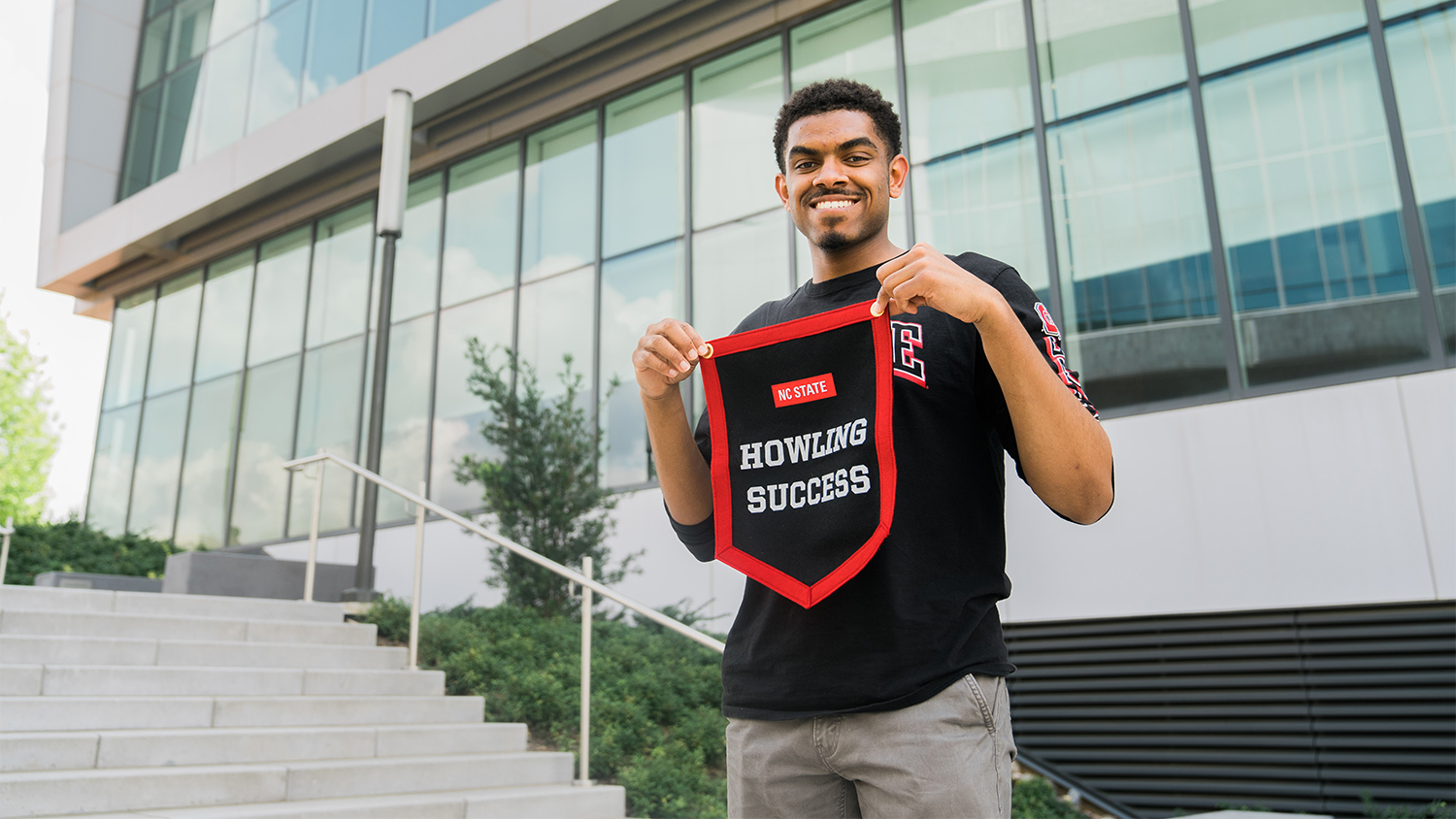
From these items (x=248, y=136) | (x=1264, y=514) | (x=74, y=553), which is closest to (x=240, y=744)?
(x=1264, y=514)

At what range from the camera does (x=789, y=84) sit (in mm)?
11133

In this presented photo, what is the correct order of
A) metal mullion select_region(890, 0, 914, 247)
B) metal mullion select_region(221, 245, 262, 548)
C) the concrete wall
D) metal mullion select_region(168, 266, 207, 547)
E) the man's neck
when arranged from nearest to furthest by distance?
the man's neck, the concrete wall, metal mullion select_region(890, 0, 914, 247), metal mullion select_region(221, 245, 262, 548), metal mullion select_region(168, 266, 207, 547)

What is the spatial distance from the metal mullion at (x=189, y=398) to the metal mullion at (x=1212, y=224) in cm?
1572

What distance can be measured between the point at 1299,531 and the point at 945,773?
681 cm

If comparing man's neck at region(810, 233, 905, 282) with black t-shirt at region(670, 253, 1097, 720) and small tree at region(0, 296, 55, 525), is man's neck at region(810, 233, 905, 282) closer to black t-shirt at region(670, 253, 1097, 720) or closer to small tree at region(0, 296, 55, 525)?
black t-shirt at region(670, 253, 1097, 720)

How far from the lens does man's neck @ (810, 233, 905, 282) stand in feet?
6.11

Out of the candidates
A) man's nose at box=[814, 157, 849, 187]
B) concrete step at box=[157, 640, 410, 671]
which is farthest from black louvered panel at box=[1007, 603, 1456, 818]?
man's nose at box=[814, 157, 849, 187]

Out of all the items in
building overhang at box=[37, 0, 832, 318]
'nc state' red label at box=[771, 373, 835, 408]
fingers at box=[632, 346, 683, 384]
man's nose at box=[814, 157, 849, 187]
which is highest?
building overhang at box=[37, 0, 832, 318]

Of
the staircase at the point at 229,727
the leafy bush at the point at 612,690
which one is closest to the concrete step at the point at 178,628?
the staircase at the point at 229,727

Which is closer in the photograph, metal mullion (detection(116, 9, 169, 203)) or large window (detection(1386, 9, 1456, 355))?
large window (detection(1386, 9, 1456, 355))

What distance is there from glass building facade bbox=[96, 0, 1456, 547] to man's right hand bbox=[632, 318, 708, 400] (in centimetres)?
730

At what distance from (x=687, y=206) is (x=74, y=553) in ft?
29.6

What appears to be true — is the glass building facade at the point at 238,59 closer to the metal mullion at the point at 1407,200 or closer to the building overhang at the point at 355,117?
the building overhang at the point at 355,117

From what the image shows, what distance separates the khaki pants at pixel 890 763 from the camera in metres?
1.41
